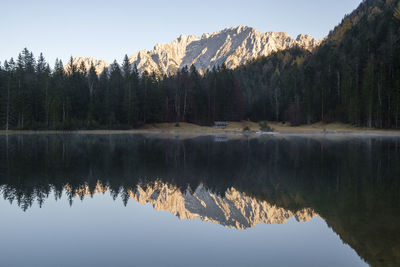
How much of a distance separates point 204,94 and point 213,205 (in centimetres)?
7293

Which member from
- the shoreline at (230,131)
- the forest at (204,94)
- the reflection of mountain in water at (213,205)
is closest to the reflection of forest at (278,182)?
the reflection of mountain in water at (213,205)

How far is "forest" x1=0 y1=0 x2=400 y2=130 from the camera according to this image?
65.8m

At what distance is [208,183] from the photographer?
Result: 15.2m

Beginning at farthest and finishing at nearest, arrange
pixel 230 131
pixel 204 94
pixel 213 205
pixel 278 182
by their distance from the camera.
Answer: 1. pixel 204 94
2. pixel 230 131
3. pixel 278 182
4. pixel 213 205

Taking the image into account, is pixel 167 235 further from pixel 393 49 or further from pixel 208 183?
pixel 393 49

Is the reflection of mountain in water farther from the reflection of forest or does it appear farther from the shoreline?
the shoreline

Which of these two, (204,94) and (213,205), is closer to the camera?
(213,205)

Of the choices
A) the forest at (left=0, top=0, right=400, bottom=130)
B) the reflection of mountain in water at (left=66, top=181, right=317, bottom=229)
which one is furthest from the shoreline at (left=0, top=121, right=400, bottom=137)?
the reflection of mountain in water at (left=66, top=181, right=317, bottom=229)

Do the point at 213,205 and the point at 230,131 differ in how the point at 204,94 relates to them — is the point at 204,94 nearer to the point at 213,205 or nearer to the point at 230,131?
the point at 230,131

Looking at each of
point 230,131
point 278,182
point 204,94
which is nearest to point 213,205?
point 278,182

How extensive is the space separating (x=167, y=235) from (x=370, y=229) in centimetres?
529

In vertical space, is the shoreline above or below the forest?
below

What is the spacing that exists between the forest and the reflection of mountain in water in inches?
2211

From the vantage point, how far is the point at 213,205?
465 inches
